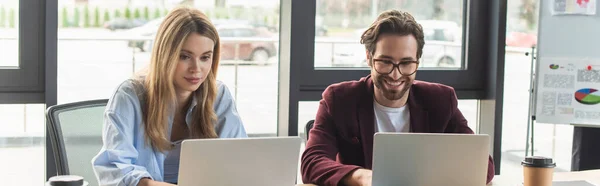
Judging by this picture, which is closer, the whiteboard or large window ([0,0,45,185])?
large window ([0,0,45,185])

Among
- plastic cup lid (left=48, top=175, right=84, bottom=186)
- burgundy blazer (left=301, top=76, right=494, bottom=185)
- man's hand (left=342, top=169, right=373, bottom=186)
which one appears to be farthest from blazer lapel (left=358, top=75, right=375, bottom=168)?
plastic cup lid (left=48, top=175, right=84, bottom=186)

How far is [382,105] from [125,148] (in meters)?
0.86

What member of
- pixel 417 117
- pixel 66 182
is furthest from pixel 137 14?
pixel 66 182

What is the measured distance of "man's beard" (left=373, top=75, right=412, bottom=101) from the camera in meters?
2.47

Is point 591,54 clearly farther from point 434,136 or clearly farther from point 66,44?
point 66,44

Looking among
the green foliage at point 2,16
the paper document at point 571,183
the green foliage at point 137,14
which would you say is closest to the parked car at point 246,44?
the green foliage at point 137,14

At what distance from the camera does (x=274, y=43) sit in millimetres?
3770

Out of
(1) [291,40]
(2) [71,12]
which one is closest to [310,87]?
(1) [291,40]

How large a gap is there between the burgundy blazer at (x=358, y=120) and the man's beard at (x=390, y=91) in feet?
0.21

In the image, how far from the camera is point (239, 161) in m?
1.83

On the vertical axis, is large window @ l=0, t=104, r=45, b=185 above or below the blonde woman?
below

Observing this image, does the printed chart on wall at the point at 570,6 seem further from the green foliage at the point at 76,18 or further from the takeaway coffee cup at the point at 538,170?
the green foliage at the point at 76,18

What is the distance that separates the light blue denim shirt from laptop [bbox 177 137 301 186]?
0.39 metres

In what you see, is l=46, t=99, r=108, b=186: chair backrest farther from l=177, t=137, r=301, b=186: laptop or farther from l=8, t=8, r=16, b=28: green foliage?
l=8, t=8, r=16, b=28: green foliage
